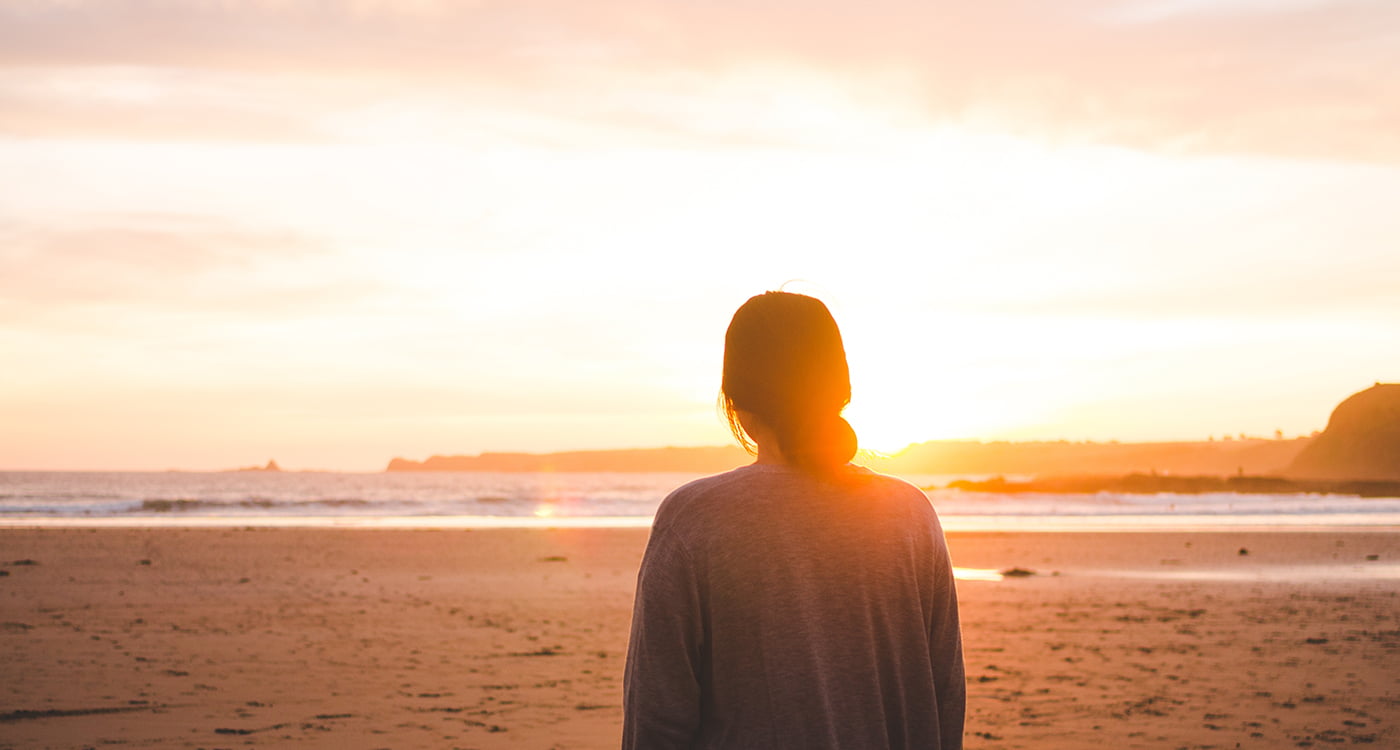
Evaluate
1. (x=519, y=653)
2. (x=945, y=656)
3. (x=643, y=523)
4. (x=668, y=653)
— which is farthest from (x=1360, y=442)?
(x=668, y=653)

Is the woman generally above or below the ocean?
above

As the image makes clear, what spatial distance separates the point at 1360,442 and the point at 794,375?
338 ft

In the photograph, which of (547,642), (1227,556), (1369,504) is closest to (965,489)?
(1369,504)

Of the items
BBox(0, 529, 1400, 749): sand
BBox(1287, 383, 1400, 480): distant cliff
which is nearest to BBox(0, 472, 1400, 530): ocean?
BBox(0, 529, 1400, 749): sand

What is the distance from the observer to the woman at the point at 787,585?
6.32 feet

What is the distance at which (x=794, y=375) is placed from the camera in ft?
6.64

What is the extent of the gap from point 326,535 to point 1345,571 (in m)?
20.8

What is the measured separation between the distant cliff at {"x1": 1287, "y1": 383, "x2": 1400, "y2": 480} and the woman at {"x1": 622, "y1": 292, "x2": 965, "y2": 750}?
91949 millimetres

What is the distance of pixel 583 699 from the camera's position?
7.77m

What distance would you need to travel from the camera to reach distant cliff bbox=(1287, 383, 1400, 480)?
276 ft

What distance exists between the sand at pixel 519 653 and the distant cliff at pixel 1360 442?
77781 millimetres

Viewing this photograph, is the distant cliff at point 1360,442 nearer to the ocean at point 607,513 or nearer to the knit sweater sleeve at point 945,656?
the ocean at point 607,513

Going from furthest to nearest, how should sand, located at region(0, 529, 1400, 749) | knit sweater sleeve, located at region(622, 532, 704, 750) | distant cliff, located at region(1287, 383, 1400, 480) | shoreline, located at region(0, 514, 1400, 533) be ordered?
distant cliff, located at region(1287, 383, 1400, 480)
shoreline, located at region(0, 514, 1400, 533)
sand, located at region(0, 529, 1400, 749)
knit sweater sleeve, located at region(622, 532, 704, 750)

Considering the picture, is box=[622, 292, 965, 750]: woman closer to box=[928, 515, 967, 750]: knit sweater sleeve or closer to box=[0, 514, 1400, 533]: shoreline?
box=[928, 515, 967, 750]: knit sweater sleeve
